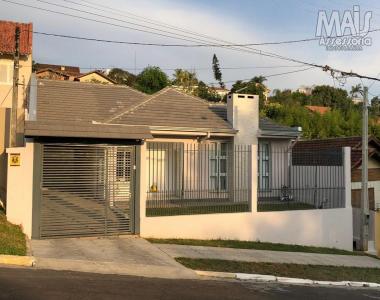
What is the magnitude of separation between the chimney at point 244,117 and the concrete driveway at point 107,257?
31.0ft

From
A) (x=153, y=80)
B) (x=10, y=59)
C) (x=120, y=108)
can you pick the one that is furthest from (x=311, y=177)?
(x=153, y=80)

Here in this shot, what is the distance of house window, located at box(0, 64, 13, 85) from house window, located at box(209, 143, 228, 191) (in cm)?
1889

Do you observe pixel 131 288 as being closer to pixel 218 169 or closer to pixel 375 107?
pixel 218 169

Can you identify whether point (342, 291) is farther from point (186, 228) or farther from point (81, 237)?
point (81, 237)

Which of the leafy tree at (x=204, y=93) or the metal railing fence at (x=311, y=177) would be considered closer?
the metal railing fence at (x=311, y=177)

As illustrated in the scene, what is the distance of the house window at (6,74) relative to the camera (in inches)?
1185

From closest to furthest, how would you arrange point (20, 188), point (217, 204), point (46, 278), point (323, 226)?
1. point (46, 278)
2. point (20, 188)
3. point (217, 204)
4. point (323, 226)

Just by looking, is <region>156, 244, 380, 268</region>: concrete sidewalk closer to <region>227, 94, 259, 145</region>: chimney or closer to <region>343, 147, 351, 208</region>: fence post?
<region>343, 147, 351, 208</region>: fence post

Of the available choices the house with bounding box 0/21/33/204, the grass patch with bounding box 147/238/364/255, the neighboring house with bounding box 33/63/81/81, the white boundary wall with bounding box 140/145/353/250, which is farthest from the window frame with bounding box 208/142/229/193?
the neighboring house with bounding box 33/63/81/81

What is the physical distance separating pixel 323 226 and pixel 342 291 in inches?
268

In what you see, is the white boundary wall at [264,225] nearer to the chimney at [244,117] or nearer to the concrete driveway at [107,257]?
the concrete driveway at [107,257]

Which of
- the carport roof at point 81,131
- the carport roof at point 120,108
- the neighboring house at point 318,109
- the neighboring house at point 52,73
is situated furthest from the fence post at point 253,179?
the neighboring house at point 318,109

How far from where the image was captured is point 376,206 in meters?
22.4

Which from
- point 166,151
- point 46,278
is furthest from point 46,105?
point 46,278
